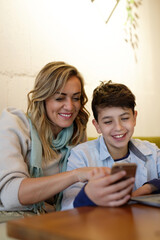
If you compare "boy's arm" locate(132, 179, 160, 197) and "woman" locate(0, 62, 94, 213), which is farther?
"woman" locate(0, 62, 94, 213)

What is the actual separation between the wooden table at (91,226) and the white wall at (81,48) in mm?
1401

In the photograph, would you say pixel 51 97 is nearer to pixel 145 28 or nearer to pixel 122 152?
pixel 122 152

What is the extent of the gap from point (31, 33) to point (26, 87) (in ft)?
1.27

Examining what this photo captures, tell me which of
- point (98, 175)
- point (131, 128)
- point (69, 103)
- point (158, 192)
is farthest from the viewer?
point (69, 103)

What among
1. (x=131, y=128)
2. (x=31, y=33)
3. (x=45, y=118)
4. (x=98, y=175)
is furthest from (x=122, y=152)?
(x=31, y=33)

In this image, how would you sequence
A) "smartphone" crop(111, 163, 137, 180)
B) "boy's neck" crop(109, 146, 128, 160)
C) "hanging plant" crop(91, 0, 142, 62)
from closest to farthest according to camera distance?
"smartphone" crop(111, 163, 137, 180) < "boy's neck" crop(109, 146, 128, 160) < "hanging plant" crop(91, 0, 142, 62)

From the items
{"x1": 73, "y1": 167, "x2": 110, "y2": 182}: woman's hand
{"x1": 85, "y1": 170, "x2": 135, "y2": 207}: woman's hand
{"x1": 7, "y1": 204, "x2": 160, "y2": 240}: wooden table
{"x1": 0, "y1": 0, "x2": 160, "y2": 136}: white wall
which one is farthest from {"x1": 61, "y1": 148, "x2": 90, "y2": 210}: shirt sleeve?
{"x1": 0, "y1": 0, "x2": 160, "y2": 136}: white wall

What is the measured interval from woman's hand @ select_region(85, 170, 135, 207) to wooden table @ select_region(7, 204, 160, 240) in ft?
0.28

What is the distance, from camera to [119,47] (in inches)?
127

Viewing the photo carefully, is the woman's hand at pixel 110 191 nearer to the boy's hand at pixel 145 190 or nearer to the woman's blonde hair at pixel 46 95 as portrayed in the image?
the boy's hand at pixel 145 190

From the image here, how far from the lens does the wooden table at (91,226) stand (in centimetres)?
81

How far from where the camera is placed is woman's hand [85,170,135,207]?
3.90 ft

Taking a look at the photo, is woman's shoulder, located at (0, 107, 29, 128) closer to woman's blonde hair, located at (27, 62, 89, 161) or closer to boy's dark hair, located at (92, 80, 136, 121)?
woman's blonde hair, located at (27, 62, 89, 161)

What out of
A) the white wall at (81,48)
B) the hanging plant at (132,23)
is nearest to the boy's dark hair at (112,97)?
the white wall at (81,48)
